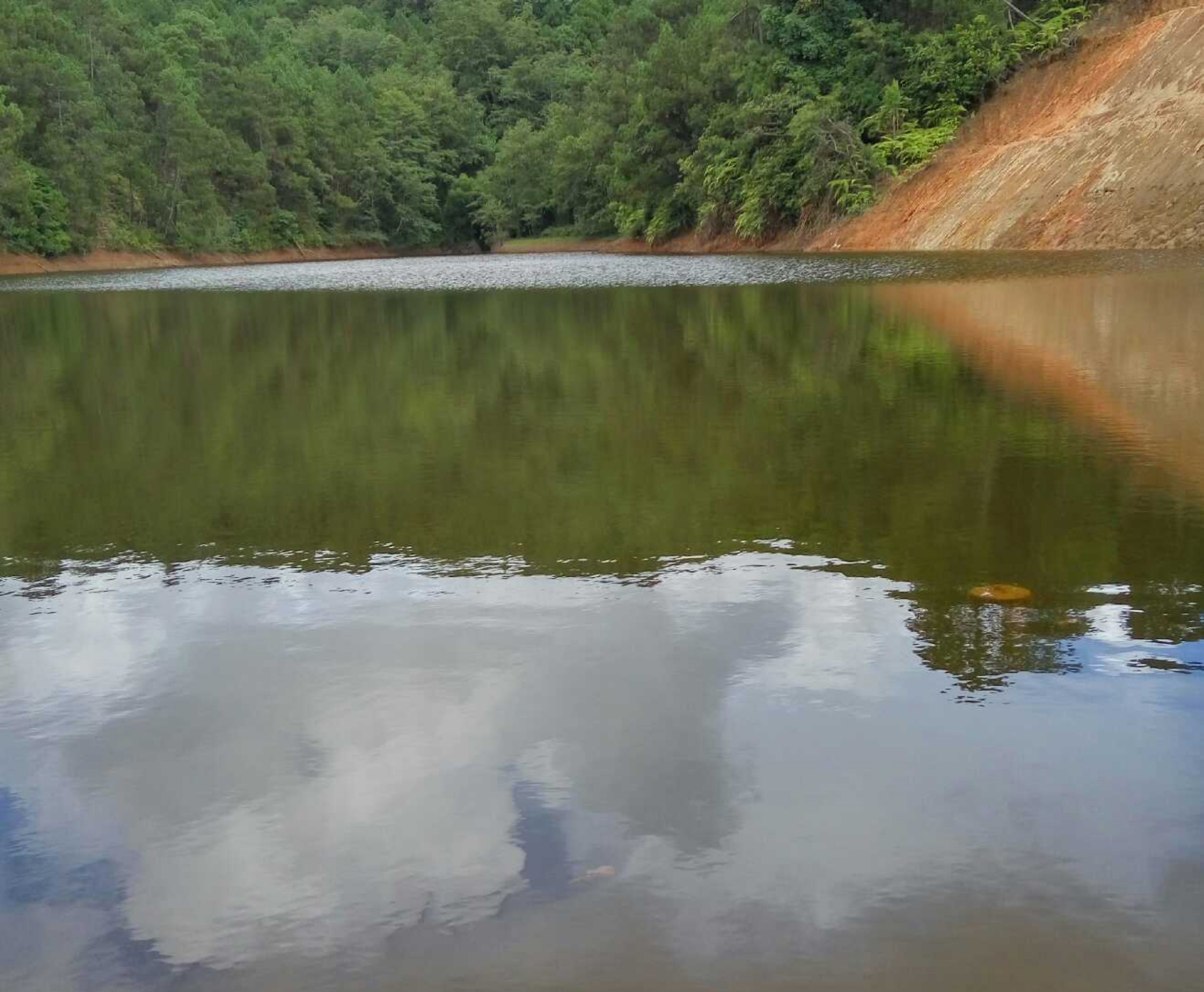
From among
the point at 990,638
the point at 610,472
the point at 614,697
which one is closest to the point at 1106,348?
the point at 610,472

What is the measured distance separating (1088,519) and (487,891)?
4.89m

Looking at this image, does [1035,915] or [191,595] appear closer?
[1035,915]

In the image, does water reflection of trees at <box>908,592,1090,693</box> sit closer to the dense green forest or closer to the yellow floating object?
the yellow floating object

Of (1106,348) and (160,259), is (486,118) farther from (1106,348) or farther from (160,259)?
(1106,348)

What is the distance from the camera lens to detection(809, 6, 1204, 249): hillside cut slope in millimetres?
36375

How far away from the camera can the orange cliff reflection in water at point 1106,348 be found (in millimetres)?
9297

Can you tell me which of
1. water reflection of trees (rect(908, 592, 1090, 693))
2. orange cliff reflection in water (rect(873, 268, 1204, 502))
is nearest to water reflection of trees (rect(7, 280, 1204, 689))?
water reflection of trees (rect(908, 592, 1090, 693))

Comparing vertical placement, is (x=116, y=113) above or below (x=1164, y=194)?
Result: above

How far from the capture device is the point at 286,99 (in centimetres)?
9544

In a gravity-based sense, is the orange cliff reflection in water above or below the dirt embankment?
above

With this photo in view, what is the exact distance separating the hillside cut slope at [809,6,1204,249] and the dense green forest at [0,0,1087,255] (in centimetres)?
223

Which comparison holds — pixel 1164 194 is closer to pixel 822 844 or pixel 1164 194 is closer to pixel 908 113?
pixel 908 113

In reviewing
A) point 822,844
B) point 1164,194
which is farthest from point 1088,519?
point 1164,194

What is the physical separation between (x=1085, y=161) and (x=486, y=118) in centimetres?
9936
